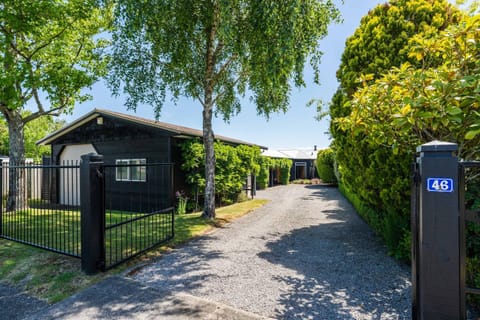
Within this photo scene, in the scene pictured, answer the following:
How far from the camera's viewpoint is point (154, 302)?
3.28m

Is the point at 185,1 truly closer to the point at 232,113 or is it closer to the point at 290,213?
the point at 232,113

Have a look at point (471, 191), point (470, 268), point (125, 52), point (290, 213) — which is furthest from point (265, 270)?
point (125, 52)

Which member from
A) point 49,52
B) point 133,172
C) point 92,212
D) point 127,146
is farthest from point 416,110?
point 49,52

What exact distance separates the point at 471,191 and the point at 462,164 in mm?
2014

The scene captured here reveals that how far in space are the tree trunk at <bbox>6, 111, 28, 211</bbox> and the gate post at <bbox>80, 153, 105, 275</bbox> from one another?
343 inches

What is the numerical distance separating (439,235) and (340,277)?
8.07 ft

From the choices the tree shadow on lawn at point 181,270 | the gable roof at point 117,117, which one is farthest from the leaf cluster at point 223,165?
the tree shadow on lawn at point 181,270

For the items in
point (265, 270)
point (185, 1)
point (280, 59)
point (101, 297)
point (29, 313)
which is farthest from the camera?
point (185, 1)

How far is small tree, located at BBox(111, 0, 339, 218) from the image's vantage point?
224 inches

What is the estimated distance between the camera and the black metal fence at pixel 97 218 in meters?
3.98

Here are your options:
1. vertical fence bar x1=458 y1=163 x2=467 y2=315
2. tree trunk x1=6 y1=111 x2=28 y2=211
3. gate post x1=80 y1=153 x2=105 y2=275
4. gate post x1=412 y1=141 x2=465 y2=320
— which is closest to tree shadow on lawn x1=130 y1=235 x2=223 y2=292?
gate post x1=80 y1=153 x2=105 y2=275

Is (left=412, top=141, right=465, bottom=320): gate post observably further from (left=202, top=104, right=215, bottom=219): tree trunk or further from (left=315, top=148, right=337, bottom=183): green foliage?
(left=315, top=148, right=337, bottom=183): green foliage

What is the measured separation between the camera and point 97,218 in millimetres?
3984

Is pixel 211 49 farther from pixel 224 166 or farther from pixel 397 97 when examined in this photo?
pixel 397 97
